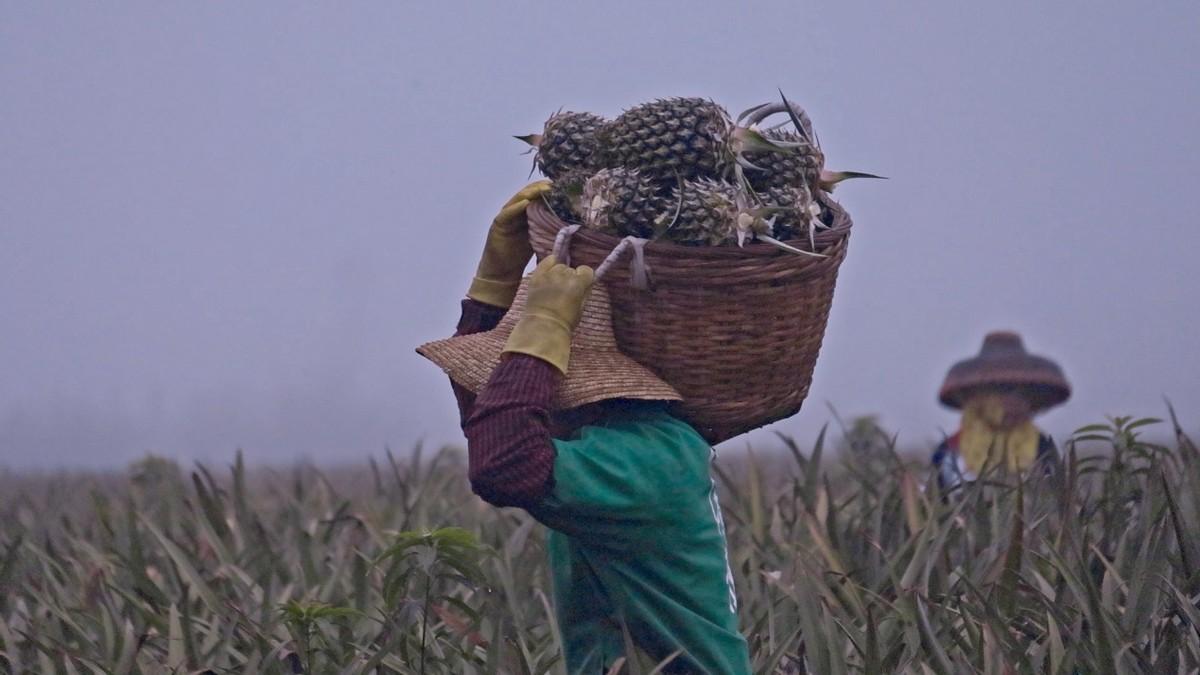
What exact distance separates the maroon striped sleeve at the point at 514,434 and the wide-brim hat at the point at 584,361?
0.18ft

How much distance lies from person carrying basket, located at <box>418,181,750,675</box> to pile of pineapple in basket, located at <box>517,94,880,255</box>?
0.14 metres

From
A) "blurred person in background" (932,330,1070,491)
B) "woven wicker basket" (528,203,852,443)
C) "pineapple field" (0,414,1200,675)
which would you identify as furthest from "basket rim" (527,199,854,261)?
"blurred person in background" (932,330,1070,491)

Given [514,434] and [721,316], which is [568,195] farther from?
[514,434]

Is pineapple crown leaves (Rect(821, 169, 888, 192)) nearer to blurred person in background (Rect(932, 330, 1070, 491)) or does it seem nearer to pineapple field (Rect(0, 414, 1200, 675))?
pineapple field (Rect(0, 414, 1200, 675))

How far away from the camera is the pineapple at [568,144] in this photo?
2754 mm

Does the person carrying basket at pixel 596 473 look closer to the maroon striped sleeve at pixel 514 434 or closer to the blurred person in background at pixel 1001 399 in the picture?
the maroon striped sleeve at pixel 514 434

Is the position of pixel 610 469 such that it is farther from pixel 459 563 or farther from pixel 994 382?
pixel 994 382

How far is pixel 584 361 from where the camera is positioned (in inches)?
101

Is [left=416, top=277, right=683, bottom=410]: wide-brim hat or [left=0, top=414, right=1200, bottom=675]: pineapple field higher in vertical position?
[left=416, top=277, right=683, bottom=410]: wide-brim hat

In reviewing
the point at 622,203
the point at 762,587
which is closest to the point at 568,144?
the point at 622,203

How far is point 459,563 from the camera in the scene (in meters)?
2.93

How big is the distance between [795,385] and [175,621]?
5.93 feet

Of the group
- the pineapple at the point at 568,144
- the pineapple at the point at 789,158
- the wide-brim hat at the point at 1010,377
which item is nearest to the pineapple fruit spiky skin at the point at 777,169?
the pineapple at the point at 789,158

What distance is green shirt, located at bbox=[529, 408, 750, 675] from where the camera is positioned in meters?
2.46
